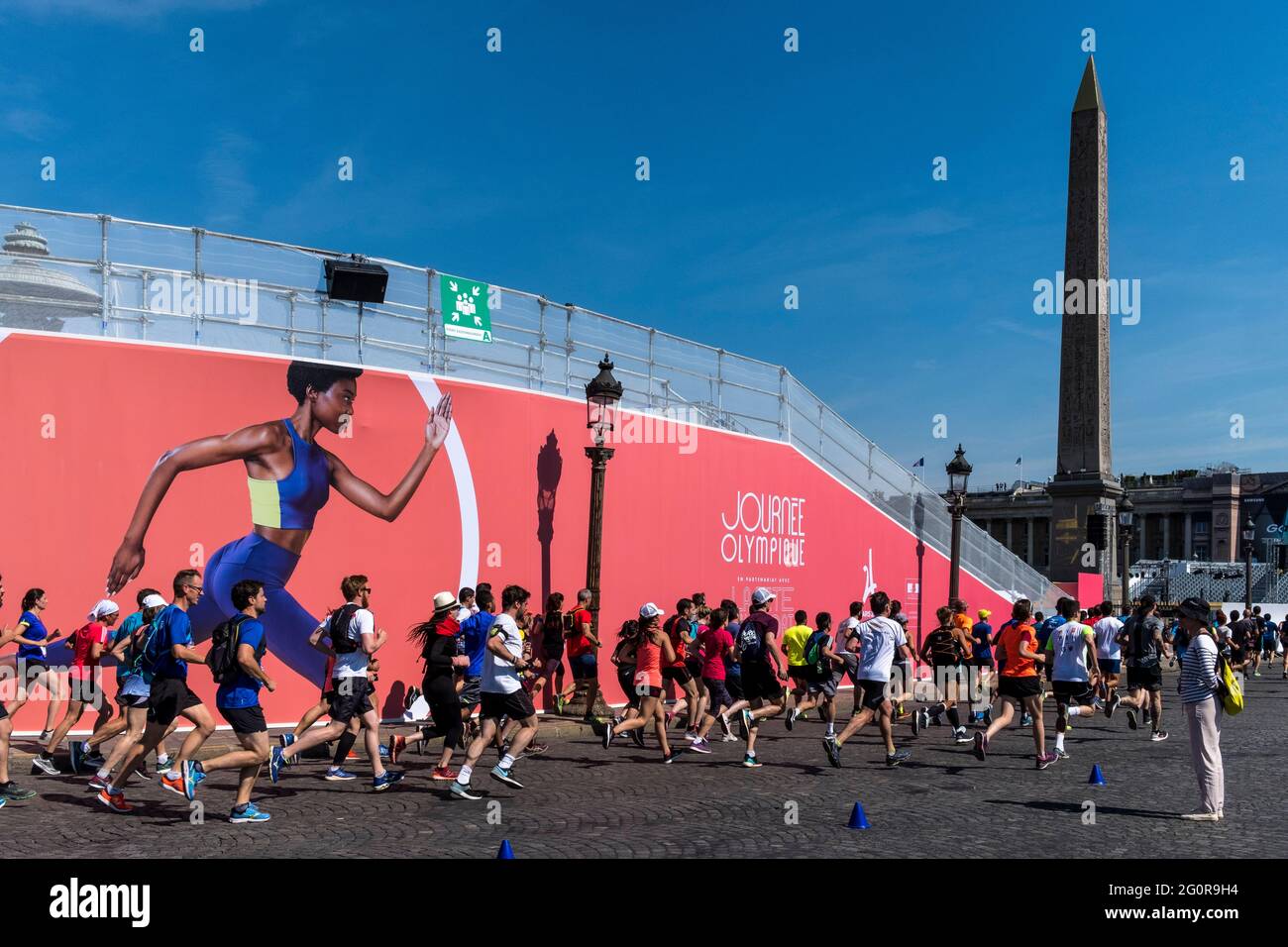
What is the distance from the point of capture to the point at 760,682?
45.5ft

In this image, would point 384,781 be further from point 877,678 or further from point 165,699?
point 877,678

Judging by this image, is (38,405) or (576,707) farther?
(576,707)

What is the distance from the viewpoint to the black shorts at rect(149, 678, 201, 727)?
9.22 m

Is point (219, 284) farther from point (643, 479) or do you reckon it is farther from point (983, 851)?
point (983, 851)

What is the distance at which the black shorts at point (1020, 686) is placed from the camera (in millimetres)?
12531

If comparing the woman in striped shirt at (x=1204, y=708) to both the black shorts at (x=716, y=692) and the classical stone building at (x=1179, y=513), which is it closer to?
the black shorts at (x=716, y=692)

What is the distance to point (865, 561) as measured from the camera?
2444cm

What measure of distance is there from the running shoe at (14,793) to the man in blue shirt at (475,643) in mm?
3922

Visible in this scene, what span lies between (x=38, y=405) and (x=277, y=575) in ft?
11.2

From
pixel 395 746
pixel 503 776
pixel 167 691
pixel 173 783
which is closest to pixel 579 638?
pixel 395 746

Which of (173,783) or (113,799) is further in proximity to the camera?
(173,783)

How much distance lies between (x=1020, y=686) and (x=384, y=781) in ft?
22.5

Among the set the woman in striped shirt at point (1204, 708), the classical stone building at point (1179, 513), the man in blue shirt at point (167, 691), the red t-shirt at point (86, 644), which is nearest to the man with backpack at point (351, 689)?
the man in blue shirt at point (167, 691)
